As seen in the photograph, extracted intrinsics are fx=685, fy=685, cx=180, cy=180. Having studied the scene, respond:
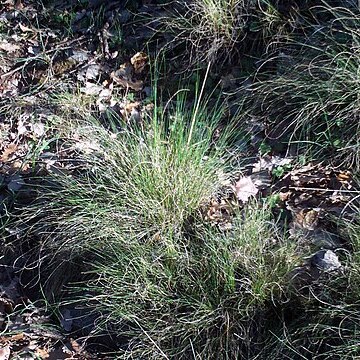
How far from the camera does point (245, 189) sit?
3.89 m

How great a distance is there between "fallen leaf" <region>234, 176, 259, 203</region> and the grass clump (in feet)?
1.13

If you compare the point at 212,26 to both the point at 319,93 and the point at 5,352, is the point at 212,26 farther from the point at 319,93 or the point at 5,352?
the point at 5,352

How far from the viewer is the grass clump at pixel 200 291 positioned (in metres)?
3.21

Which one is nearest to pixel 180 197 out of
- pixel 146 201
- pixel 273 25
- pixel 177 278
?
pixel 146 201

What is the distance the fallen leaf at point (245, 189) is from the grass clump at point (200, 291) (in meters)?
0.35

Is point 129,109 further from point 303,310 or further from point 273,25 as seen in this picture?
point 303,310

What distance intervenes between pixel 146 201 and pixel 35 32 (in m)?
2.57

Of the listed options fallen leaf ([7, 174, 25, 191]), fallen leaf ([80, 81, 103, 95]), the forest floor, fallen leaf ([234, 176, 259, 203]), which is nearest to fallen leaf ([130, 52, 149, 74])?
the forest floor

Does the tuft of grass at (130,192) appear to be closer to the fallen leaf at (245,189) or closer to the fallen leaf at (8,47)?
the fallen leaf at (245,189)

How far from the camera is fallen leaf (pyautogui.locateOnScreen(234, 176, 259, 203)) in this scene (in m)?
3.85

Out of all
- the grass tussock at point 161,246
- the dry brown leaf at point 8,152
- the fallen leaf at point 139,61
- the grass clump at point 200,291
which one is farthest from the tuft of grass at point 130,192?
the fallen leaf at point 139,61

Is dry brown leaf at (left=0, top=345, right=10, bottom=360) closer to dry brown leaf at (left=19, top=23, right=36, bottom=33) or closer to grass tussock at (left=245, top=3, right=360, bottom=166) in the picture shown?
grass tussock at (left=245, top=3, right=360, bottom=166)

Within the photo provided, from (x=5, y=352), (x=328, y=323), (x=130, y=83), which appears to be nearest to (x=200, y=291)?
(x=328, y=323)

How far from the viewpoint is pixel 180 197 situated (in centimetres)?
367
